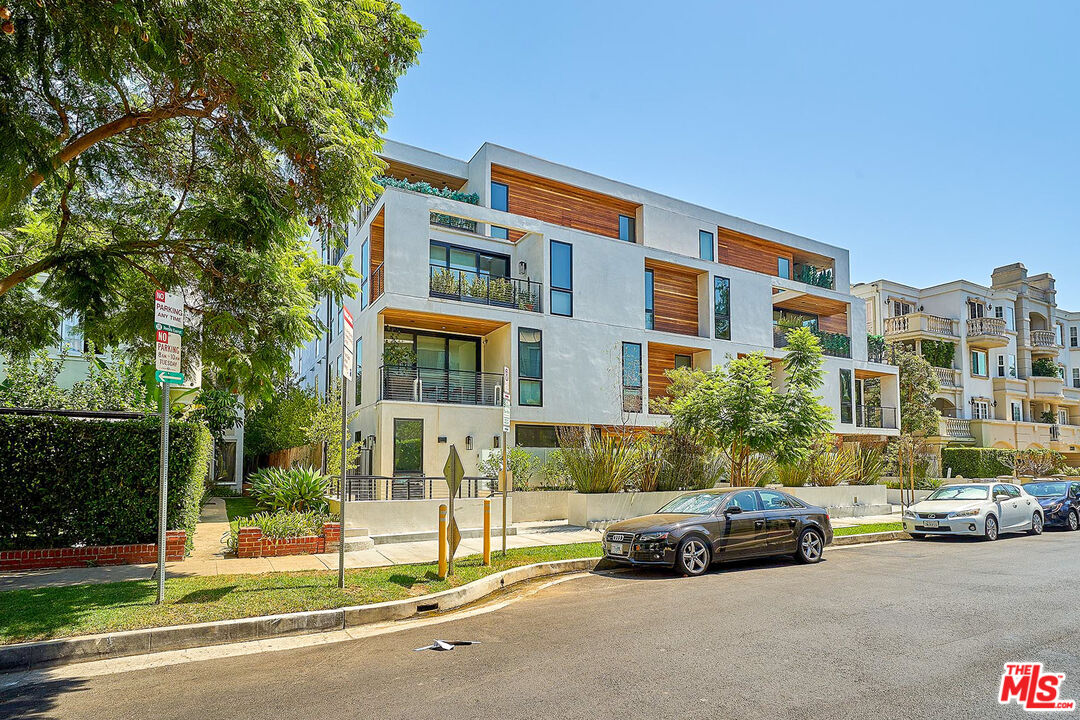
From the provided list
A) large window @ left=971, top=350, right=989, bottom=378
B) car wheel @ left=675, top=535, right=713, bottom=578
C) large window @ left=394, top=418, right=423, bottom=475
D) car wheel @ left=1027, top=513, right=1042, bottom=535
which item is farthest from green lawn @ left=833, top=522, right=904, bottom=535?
large window @ left=971, top=350, right=989, bottom=378

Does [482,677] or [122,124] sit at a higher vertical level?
[122,124]

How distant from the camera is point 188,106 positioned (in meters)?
9.47

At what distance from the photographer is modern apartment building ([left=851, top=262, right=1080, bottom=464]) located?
44656mm

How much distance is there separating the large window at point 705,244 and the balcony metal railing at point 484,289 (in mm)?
9395

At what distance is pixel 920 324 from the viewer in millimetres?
43969

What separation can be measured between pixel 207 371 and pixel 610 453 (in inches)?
404

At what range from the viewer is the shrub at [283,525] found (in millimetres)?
12664

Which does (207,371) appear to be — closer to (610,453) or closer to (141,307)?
(141,307)

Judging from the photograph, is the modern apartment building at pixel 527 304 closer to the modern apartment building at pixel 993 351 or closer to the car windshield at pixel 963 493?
the car windshield at pixel 963 493

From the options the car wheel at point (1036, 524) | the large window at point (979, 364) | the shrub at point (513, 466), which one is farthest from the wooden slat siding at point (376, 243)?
the large window at point (979, 364)

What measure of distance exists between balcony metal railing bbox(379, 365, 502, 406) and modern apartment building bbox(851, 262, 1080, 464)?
30.7m

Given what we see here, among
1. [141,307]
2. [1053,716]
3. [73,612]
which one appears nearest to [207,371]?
[141,307]

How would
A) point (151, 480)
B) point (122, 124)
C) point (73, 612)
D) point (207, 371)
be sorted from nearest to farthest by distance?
point (73, 612) < point (122, 124) < point (151, 480) < point (207, 371)

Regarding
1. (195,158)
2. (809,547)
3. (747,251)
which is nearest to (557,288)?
(747,251)
